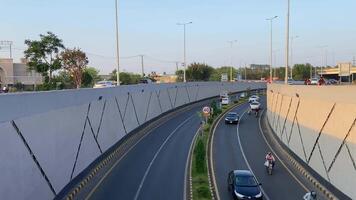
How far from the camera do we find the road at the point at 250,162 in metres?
27.5

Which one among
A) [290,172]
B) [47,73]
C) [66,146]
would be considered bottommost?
[290,172]

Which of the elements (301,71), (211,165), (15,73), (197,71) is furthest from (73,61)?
(301,71)

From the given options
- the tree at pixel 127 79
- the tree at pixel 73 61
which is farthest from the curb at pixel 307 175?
the tree at pixel 127 79

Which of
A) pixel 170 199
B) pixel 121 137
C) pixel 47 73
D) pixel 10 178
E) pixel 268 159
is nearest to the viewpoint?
pixel 10 178

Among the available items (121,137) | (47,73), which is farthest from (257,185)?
(47,73)

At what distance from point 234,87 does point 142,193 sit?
79210 millimetres

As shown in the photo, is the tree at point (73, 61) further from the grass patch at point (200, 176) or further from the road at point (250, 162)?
the grass patch at point (200, 176)

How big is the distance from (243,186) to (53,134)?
410 inches

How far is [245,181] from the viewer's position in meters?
25.5

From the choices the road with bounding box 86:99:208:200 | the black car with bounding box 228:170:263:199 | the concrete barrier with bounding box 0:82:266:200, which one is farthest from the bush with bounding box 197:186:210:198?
the concrete barrier with bounding box 0:82:266:200

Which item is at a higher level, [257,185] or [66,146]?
[66,146]

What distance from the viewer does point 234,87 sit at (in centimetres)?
10406

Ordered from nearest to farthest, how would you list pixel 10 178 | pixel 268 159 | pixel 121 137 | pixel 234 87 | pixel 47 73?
pixel 10 178, pixel 268 159, pixel 121 137, pixel 47 73, pixel 234 87

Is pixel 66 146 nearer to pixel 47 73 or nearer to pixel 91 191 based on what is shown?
pixel 91 191
